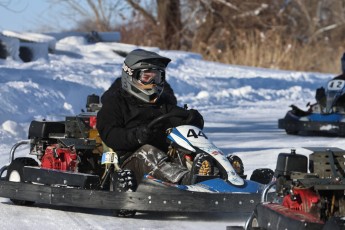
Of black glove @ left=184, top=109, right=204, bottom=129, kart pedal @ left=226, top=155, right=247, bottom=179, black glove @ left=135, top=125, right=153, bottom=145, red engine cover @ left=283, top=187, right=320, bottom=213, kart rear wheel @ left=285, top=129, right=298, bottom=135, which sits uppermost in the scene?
black glove @ left=184, top=109, right=204, bottom=129

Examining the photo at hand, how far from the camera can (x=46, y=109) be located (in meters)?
15.5

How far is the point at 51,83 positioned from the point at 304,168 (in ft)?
40.5

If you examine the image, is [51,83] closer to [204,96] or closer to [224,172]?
[204,96]

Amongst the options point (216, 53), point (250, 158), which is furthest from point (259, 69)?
point (250, 158)

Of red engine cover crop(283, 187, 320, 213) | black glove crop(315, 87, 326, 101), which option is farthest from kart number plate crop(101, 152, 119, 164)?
black glove crop(315, 87, 326, 101)

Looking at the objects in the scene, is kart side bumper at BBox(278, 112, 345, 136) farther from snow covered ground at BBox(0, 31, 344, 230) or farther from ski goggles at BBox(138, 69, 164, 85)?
ski goggles at BBox(138, 69, 164, 85)

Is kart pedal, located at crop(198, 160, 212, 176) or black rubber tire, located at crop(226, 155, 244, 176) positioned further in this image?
black rubber tire, located at crop(226, 155, 244, 176)

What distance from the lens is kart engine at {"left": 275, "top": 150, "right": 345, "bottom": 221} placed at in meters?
5.42

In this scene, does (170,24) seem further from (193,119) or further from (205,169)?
(205,169)

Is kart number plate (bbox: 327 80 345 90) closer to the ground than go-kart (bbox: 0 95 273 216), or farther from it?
farther from it

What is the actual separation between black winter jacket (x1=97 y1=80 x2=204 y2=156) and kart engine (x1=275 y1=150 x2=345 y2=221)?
6.62ft

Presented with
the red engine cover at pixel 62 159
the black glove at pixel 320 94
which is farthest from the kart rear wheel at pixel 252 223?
the black glove at pixel 320 94

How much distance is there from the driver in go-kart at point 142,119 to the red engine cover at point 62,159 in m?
0.41

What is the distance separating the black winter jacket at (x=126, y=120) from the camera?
24.9ft
